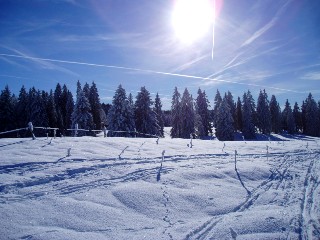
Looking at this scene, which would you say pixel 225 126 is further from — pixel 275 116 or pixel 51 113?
pixel 51 113

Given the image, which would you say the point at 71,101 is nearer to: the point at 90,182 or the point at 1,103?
the point at 1,103

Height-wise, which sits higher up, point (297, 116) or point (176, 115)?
point (297, 116)

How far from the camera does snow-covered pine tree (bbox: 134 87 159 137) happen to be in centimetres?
5269

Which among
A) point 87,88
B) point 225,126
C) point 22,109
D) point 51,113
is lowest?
point 225,126

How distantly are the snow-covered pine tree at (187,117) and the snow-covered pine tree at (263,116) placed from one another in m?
33.5

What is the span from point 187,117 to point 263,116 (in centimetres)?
3588

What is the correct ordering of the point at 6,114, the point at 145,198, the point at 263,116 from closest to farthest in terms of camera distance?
the point at 145,198, the point at 6,114, the point at 263,116

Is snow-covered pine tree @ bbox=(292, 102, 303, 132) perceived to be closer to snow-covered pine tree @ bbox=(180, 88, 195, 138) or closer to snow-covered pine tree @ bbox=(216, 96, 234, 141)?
snow-covered pine tree @ bbox=(216, 96, 234, 141)

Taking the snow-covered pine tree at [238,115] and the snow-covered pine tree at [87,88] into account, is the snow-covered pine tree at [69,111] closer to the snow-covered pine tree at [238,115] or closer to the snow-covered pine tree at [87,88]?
the snow-covered pine tree at [87,88]

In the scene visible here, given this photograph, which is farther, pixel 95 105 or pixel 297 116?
pixel 297 116

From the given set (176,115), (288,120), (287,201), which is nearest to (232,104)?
(288,120)

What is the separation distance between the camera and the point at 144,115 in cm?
5319

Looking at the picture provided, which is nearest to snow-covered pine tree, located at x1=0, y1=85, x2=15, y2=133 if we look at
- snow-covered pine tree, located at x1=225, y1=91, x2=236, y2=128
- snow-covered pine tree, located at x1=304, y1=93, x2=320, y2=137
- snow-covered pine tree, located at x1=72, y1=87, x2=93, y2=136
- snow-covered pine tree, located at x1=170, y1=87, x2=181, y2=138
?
snow-covered pine tree, located at x1=72, y1=87, x2=93, y2=136

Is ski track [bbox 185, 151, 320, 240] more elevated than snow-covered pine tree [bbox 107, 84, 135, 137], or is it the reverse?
snow-covered pine tree [bbox 107, 84, 135, 137]
